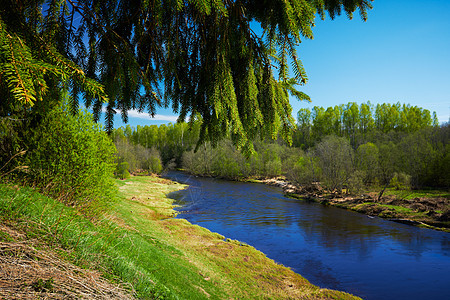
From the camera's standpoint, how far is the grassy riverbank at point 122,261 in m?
2.44

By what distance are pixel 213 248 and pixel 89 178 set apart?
263 inches

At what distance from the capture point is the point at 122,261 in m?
3.81

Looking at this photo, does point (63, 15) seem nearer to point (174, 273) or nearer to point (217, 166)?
point (174, 273)

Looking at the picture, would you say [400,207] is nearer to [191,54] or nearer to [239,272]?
[239,272]

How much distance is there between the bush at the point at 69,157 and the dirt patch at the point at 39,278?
224 inches

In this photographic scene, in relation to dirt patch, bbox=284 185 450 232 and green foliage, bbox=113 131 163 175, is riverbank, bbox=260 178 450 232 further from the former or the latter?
green foliage, bbox=113 131 163 175

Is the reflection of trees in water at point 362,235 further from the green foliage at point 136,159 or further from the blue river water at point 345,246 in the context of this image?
the green foliage at point 136,159

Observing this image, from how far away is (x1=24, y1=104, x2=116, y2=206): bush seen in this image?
813cm

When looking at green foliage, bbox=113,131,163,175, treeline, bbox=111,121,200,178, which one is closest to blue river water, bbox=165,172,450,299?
treeline, bbox=111,121,200,178

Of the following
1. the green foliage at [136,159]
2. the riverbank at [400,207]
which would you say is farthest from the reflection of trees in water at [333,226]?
the green foliage at [136,159]

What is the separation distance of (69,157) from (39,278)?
297 inches

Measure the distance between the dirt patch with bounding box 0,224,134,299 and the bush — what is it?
568 cm

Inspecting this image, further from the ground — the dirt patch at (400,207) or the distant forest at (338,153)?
the distant forest at (338,153)

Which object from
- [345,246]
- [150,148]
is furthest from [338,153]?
[150,148]
